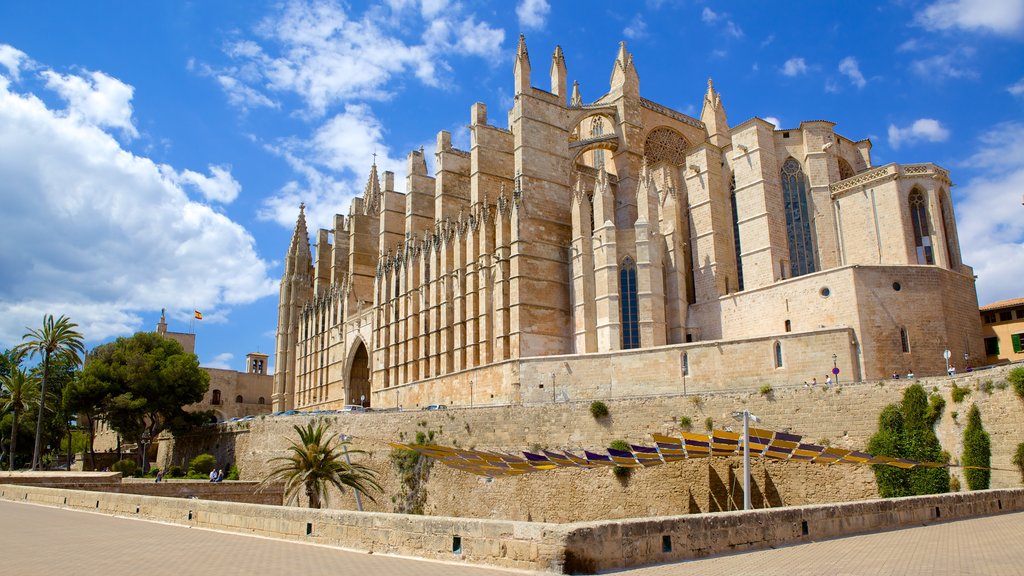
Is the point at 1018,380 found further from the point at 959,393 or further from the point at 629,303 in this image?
the point at 629,303

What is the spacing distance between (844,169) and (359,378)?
3301 cm

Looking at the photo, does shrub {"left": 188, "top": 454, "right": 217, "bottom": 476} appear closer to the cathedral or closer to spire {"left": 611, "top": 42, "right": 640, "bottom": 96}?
the cathedral

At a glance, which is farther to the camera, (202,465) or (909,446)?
(202,465)

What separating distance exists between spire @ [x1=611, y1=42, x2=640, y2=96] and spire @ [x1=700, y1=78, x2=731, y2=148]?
429cm

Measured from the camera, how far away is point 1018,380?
18562 millimetres

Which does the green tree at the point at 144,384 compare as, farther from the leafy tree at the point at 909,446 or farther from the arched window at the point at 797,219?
the leafy tree at the point at 909,446

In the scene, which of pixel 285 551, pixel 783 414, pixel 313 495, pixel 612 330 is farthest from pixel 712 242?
pixel 285 551

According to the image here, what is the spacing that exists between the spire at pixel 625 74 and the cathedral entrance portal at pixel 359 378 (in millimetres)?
23984

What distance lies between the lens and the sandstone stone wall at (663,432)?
64.5ft

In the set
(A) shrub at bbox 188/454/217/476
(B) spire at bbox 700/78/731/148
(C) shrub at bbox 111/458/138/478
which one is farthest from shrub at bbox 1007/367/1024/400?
(C) shrub at bbox 111/458/138/478

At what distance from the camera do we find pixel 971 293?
26453mm

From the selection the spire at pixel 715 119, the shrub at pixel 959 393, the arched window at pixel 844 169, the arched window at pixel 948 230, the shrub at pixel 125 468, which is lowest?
the shrub at pixel 125 468

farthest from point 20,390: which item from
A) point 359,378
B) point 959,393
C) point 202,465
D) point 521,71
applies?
point 959,393

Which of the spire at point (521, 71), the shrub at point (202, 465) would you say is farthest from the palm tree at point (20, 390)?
the spire at point (521, 71)
